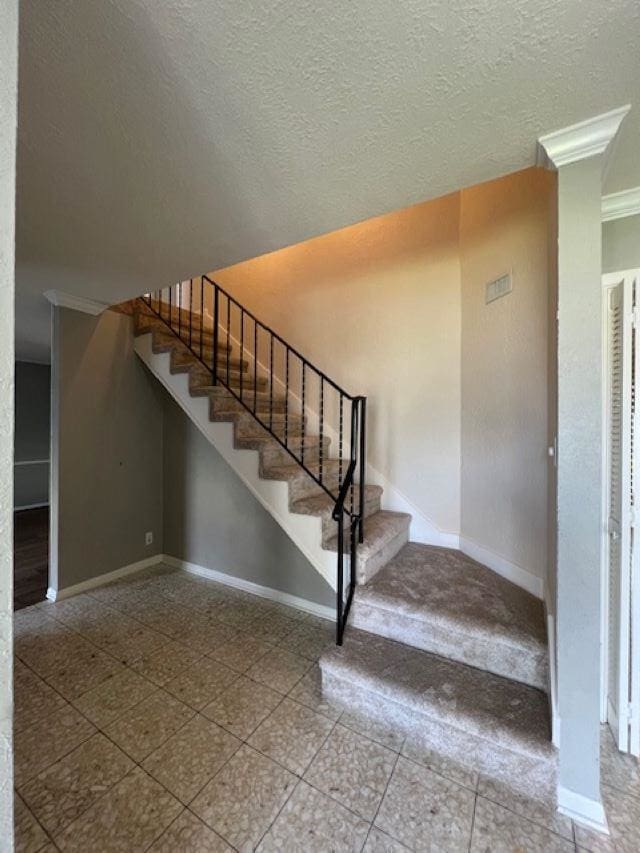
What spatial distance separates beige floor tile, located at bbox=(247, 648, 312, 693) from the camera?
72.7 inches

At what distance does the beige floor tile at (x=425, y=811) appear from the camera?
1.14 m

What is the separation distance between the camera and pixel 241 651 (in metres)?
2.11

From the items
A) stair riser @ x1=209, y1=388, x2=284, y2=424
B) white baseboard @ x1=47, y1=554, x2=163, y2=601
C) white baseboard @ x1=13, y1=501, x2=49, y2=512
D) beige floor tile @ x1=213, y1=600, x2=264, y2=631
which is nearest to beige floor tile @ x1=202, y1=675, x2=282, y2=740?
beige floor tile @ x1=213, y1=600, x2=264, y2=631

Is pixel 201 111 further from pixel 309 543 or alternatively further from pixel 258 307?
pixel 258 307

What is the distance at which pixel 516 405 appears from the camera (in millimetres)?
2088

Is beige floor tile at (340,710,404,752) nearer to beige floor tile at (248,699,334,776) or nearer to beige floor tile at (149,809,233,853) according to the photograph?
beige floor tile at (248,699,334,776)

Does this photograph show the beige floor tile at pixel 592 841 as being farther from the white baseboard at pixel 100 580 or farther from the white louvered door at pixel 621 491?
the white baseboard at pixel 100 580

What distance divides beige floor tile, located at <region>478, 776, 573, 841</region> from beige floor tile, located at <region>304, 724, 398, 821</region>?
14.0 inches

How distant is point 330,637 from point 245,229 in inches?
97.9

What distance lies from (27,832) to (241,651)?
3.55 feet

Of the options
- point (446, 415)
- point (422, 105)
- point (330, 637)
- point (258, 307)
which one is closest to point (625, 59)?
point (422, 105)

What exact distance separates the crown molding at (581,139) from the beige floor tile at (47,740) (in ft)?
9.84

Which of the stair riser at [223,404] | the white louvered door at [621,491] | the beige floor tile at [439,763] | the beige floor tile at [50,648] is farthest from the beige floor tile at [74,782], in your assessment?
the white louvered door at [621,491]

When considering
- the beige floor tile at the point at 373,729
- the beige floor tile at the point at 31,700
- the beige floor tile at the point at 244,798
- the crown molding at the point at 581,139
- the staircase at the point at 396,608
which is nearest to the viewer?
the crown molding at the point at 581,139
